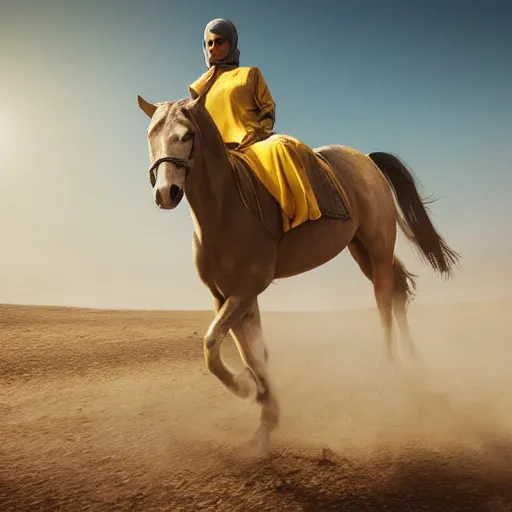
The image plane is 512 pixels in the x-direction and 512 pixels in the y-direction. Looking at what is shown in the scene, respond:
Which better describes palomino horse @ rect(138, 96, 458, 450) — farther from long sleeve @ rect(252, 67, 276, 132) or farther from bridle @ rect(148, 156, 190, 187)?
long sleeve @ rect(252, 67, 276, 132)

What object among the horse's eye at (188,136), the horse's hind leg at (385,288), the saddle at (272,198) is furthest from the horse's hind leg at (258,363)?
the horse's hind leg at (385,288)

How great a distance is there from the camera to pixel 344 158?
504 centimetres

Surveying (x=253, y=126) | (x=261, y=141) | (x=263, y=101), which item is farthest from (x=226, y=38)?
(x=261, y=141)

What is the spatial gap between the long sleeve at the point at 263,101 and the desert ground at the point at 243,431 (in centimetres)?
246

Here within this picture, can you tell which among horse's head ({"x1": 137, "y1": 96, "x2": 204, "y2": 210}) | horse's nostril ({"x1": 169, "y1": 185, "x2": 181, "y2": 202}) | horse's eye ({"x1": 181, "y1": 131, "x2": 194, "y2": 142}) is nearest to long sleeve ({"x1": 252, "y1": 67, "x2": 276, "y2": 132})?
horse's head ({"x1": 137, "y1": 96, "x2": 204, "y2": 210})

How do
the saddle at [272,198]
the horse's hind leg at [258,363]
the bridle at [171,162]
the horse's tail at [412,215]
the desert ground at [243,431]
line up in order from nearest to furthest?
the desert ground at [243,431] < the bridle at [171,162] < the saddle at [272,198] < the horse's hind leg at [258,363] < the horse's tail at [412,215]

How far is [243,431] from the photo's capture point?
13.7ft

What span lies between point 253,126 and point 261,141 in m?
0.16

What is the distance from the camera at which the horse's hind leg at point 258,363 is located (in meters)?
3.75

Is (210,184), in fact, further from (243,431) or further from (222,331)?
(243,431)

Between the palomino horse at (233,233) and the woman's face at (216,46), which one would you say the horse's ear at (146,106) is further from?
the woman's face at (216,46)

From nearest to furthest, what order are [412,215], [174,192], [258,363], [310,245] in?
[174,192] → [258,363] → [310,245] → [412,215]

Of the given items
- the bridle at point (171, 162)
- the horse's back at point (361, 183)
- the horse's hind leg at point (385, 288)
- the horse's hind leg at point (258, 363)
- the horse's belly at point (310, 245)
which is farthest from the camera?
the horse's hind leg at point (385, 288)

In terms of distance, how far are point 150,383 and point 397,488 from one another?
3.93 m
